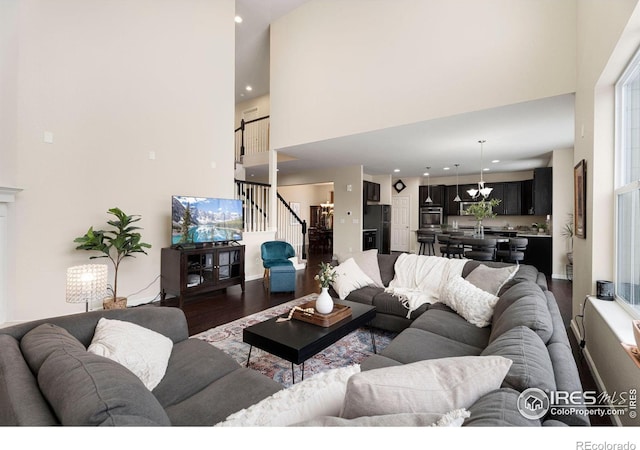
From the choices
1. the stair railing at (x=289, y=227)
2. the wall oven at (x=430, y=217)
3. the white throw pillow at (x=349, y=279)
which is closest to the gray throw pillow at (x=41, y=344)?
the white throw pillow at (x=349, y=279)

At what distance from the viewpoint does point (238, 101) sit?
30.0 feet

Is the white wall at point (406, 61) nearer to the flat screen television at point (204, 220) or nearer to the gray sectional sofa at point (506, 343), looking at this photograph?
the flat screen television at point (204, 220)

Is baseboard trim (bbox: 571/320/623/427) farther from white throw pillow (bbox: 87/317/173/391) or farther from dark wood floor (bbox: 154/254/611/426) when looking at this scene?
white throw pillow (bbox: 87/317/173/391)

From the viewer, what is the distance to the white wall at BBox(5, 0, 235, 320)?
10.3 ft

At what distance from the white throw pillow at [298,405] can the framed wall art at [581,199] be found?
3.17 metres

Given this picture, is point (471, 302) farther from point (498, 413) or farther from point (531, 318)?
point (498, 413)

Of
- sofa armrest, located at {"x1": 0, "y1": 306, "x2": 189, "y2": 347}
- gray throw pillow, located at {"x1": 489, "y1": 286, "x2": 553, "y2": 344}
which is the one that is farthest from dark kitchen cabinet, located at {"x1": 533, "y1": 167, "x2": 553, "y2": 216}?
sofa armrest, located at {"x1": 0, "y1": 306, "x2": 189, "y2": 347}

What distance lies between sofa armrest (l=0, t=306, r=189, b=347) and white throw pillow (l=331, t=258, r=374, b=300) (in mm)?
1695

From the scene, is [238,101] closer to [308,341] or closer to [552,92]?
[552,92]

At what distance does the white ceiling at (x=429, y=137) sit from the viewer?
4.01 metres

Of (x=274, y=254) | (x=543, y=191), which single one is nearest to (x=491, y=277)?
(x=274, y=254)

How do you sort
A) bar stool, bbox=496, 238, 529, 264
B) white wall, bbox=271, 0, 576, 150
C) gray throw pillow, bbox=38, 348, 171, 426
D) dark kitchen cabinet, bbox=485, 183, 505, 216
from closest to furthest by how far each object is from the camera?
1. gray throw pillow, bbox=38, 348, 171, 426
2. white wall, bbox=271, 0, 576, 150
3. bar stool, bbox=496, 238, 529, 264
4. dark kitchen cabinet, bbox=485, 183, 505, 216
